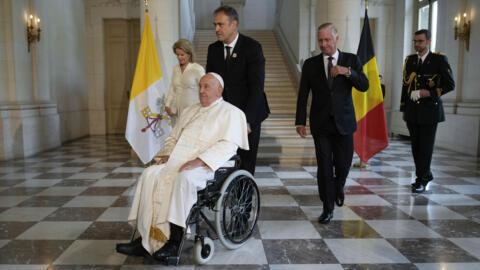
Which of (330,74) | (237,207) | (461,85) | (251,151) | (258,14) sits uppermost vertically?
(258,14)

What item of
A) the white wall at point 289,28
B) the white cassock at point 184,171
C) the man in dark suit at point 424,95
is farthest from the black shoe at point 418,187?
the white wall at point 289,28

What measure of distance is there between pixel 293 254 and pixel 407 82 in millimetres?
2655

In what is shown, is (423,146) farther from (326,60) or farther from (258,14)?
(258,14)

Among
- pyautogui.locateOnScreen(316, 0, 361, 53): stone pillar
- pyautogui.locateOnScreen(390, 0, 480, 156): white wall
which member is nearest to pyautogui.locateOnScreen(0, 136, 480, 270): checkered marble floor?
pyautogui.locateOnScreen(390, 0, 480, 156): white wall

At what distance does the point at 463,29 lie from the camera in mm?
6945

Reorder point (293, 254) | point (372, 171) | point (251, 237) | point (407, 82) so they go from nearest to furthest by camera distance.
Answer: point (293, 254) → point (251, 237) → point (407, 82) → point (372, 171)

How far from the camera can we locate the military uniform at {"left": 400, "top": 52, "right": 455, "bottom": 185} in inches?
157

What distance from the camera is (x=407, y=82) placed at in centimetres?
425

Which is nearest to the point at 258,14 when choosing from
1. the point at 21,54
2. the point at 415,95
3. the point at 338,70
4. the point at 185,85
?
the point at 21,54

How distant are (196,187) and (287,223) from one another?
1.22 meters

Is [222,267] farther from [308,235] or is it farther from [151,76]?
[151,76]

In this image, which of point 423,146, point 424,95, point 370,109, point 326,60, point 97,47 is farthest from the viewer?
point 97,47

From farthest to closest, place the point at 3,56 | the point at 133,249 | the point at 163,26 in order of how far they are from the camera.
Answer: the point at 3,56, the point at 163,26, the point at 133,249

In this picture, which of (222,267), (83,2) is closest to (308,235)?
(222,267)
